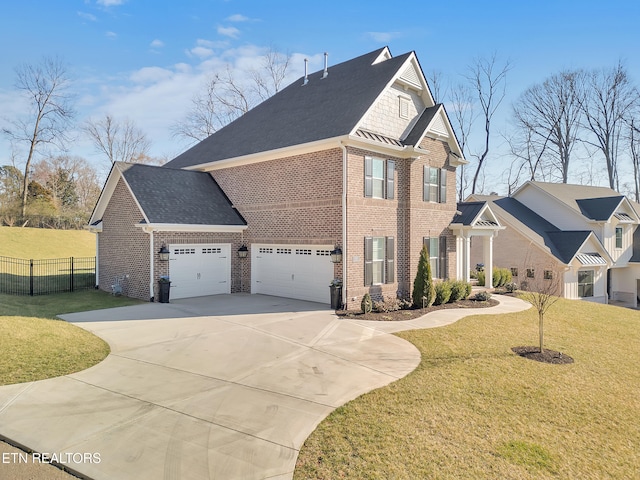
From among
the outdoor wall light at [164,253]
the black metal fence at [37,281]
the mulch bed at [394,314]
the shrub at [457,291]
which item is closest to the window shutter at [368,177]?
the mulch bed at [394,314]

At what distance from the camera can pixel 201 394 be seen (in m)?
6.17

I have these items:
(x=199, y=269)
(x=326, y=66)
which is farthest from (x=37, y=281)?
(x=326, y=66)

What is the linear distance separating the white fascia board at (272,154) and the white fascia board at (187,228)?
2.96 meters

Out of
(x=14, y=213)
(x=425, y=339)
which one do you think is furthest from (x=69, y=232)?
(x=425, y=339)

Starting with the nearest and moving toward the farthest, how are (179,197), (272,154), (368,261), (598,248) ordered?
(368,261), (272,154), (179,197), (598,248)

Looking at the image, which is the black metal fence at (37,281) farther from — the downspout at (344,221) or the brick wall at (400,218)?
the brick wall at (400,218)

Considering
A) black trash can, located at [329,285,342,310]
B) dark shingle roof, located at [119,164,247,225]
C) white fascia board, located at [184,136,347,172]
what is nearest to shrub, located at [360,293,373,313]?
black trash can, located at [329,285,342,310]

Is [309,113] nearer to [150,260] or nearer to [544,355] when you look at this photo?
[150,260]

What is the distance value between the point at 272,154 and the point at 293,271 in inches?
188

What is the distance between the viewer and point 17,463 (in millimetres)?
4266

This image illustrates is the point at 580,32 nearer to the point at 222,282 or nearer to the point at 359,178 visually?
the point at 359,178

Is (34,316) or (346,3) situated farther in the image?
(346,3)

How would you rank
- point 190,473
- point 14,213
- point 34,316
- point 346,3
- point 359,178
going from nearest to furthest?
1. point 190,473
2. point 34,316
3. point 346,3
4. point 359,178
5. point 14,213

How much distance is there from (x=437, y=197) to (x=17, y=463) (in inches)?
620
